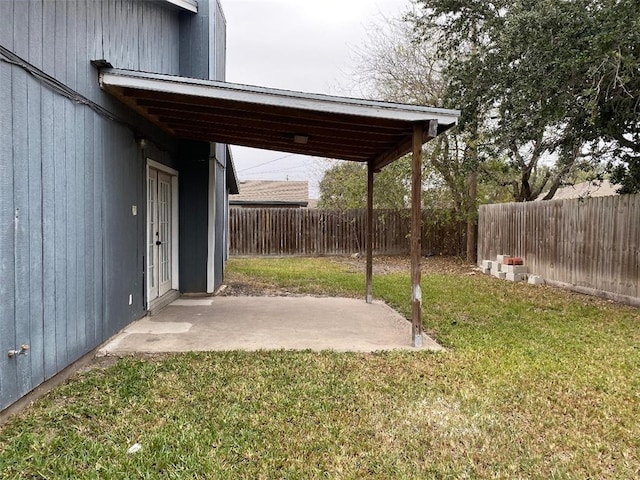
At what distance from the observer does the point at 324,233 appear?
649 inches

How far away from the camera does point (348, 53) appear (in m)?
14.9

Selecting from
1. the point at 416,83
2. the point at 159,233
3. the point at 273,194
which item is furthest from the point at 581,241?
the point at 273,194

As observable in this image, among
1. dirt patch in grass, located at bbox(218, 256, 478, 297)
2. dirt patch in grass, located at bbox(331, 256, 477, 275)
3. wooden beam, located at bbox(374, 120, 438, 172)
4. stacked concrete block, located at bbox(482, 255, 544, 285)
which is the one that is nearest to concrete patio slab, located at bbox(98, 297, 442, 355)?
dirt patch in grass, located at bbox(218, 256, 478, 297)

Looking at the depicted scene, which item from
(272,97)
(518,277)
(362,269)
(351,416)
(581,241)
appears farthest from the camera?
(362,269)

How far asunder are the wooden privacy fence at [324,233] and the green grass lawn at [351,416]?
1099 cm

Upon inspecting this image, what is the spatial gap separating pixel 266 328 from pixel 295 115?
8.43 ft

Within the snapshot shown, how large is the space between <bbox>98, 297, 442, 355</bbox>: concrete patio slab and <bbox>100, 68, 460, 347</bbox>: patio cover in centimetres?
80

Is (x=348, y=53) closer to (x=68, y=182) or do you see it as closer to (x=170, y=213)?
(x=170, y=213)

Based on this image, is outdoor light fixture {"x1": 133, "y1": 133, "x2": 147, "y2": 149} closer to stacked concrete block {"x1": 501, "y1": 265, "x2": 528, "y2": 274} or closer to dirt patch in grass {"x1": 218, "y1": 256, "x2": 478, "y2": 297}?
dirt patch in grass {"x1": 218, "y1": 256, "x2": 478, "y2": 297}

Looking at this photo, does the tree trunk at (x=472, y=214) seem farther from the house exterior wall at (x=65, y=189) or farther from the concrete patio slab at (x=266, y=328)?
the house exterior wall at (x=65, y=189)

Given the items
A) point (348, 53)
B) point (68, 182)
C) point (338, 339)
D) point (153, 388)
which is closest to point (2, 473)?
point (153, 388)

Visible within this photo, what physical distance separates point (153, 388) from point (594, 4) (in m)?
7.03

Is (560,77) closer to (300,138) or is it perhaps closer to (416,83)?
(300,138)

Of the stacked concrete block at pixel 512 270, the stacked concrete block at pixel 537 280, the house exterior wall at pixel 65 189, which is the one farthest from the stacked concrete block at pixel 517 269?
the house exterior wall at pixel 65 189
